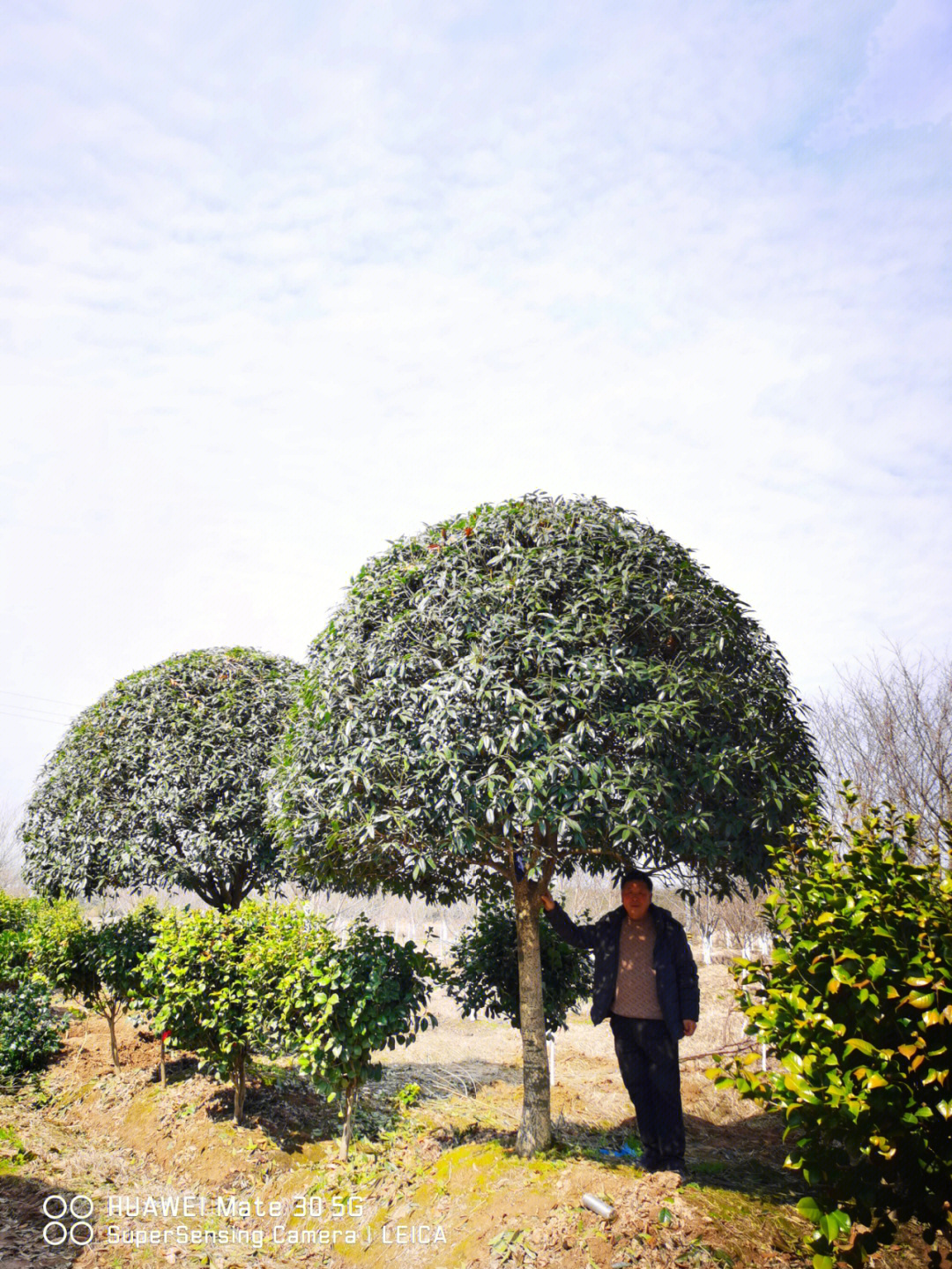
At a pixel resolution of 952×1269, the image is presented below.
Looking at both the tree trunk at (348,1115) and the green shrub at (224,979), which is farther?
the green shrub at (224,979)

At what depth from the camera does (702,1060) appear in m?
10.4

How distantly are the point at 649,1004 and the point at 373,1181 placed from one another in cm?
251

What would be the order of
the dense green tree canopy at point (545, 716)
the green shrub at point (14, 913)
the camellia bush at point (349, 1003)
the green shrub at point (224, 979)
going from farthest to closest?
1. the green shrub at point (14, 913)
2. the green shrub at point (224, 979)
3. the camellia bush at point (349, 1003)
4. the dense green tree canopy at point (545, 716)

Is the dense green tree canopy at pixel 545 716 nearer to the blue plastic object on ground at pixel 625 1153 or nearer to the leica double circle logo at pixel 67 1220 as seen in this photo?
the blue plastic object on ground at pixel 625 1153

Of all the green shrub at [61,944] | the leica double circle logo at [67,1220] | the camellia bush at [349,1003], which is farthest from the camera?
the green shrub at [61,944]

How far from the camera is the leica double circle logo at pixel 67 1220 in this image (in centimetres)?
514

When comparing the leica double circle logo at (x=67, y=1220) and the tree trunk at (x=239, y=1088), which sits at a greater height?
the tree trunk at (x=239, y=1088)

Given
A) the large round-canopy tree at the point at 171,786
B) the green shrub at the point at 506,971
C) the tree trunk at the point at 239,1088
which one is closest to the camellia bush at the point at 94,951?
the large round-canopy tree at the point at 171,786

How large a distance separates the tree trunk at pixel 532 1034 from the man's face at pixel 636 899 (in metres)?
0.76

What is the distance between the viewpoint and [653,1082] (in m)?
5.29

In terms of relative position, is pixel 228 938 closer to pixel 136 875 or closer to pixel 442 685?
pixel 136 875

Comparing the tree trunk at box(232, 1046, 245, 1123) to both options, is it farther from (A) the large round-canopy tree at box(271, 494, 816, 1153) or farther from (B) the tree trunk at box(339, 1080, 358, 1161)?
(A) the large round-canopy tree at box(271, 494, 816, 1153)

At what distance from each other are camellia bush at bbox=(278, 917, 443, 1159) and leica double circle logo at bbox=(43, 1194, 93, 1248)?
5.49ft

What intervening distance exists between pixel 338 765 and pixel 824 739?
14.3 meters
